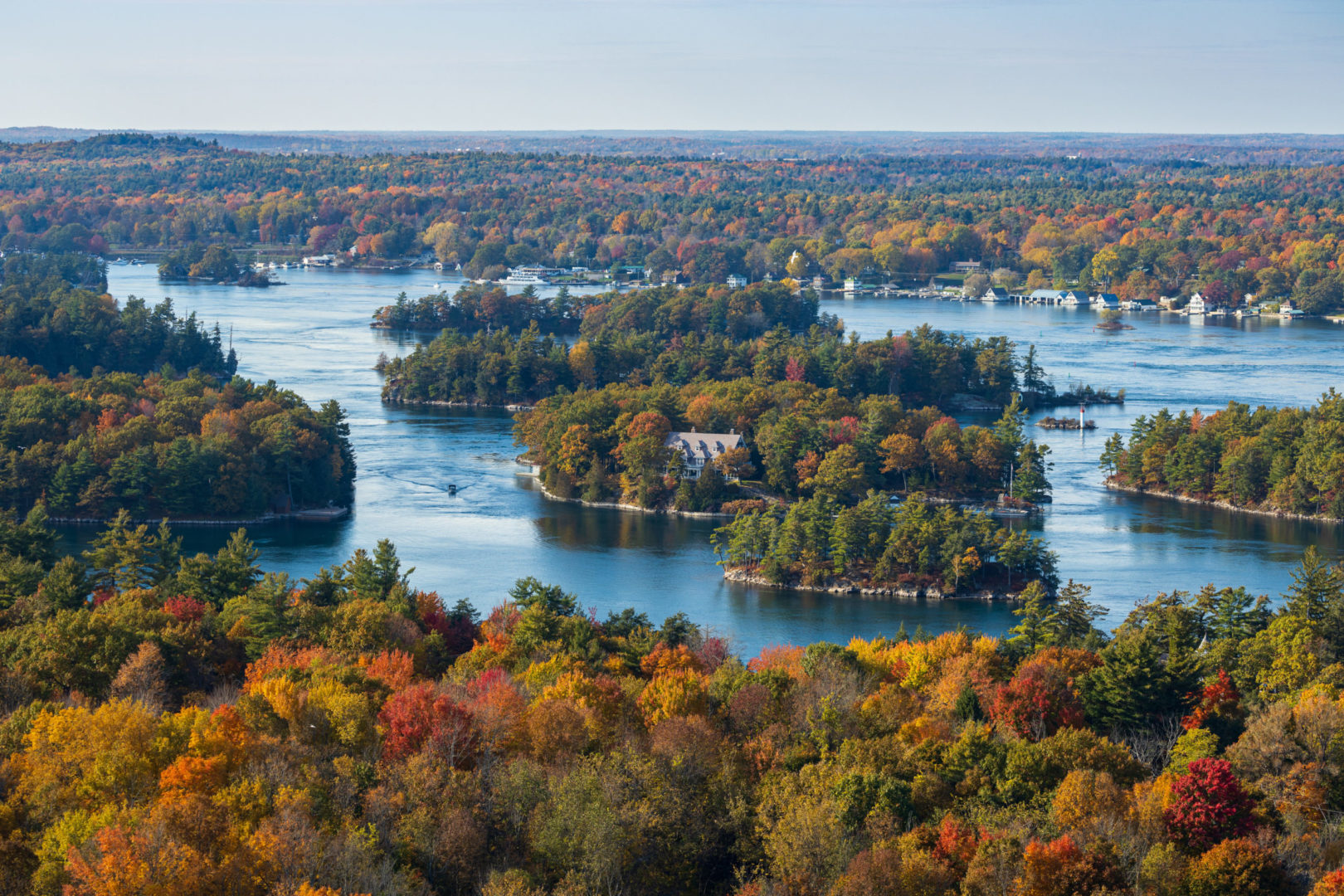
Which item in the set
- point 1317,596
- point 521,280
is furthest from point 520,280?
point 1317,596

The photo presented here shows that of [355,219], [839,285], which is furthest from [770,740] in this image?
[355,219]

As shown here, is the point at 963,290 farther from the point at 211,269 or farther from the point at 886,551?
the point at 886,551

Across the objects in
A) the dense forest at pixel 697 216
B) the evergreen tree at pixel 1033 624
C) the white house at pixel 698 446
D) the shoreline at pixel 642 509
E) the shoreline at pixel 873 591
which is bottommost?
the shoreline at pixel 873 591

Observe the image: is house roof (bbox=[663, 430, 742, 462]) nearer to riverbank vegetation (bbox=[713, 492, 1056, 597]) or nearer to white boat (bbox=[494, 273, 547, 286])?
riverbank vegetation (bbox=[713, 492, 1056, 597])

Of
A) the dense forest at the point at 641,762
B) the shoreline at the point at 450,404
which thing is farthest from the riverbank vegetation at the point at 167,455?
the dense forest at the point at 641,762

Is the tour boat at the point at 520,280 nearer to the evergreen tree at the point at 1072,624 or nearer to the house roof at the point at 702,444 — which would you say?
the house roof at the point at 702,444

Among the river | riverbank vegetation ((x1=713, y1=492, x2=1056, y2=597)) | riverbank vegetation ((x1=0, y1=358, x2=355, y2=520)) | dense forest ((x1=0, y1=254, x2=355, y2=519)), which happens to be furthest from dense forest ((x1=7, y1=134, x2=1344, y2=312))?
riverbank vegetation ((x1=713, y1=492, x2=1056, y2=597))
